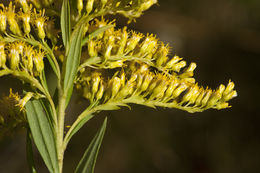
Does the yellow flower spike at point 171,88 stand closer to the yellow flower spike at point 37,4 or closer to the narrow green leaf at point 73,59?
the narrow green leaf at point 73,59

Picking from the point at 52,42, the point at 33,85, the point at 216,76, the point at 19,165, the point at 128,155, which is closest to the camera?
the point at 33,85

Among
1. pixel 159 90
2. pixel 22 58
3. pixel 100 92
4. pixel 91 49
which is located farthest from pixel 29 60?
pixel 159 90

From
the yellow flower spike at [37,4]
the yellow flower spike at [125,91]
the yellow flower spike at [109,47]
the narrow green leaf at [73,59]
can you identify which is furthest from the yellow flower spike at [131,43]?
the yellow flower spike at [37,4]

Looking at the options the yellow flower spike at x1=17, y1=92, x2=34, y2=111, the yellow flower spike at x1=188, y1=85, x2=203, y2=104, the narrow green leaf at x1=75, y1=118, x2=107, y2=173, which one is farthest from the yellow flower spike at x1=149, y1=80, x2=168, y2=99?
the yellow flower spike at x1=17, y1=92, x2=34, y2=111

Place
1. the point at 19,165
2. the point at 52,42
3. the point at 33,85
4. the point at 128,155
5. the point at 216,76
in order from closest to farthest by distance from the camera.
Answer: the point at 33,85
the point at 52,42
the point at 19,165
the point at 128,155
the point at 216,76

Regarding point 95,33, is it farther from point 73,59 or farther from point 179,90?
point 179,90

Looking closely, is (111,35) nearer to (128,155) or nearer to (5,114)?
(5,114)

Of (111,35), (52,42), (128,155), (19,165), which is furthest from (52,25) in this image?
(128,155)
